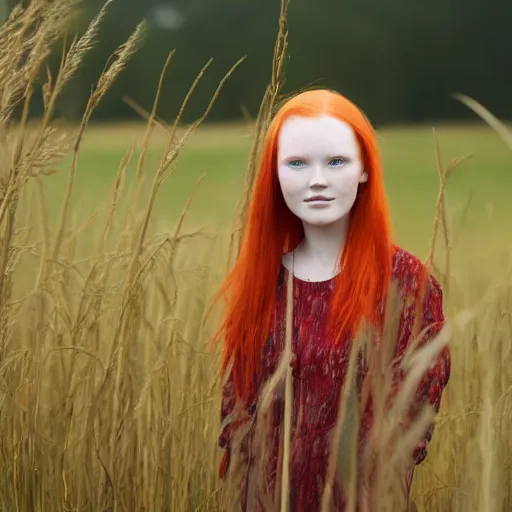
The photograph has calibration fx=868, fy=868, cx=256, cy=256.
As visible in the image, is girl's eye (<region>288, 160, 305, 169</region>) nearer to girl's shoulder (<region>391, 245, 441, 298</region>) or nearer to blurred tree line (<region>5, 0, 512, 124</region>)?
girl's shoulder (<region>391, 245, 441, 298</region>)

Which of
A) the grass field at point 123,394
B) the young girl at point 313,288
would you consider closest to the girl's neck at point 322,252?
the young girl at point 313,288

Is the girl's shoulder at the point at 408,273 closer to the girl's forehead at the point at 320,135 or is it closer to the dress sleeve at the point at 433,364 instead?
the dress sleeve at the point at 433,364

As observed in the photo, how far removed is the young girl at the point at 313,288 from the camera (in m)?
0.85

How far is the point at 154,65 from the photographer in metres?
9.09

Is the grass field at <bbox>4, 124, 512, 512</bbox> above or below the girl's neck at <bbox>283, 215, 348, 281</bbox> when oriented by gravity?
below

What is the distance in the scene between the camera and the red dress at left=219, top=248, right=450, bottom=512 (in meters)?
0.85

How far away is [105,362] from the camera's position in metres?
1.06

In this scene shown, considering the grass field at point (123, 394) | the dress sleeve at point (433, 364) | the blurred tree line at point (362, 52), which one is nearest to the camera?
the dress sleeve at point (433, 364)

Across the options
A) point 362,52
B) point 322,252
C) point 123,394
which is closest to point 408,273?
point 322,252

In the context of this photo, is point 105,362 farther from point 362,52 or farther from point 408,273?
point 362,52

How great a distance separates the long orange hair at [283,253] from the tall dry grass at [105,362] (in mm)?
42

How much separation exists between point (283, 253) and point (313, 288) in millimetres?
64

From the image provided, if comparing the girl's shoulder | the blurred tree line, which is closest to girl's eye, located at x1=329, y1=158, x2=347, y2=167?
the girl's shoulder

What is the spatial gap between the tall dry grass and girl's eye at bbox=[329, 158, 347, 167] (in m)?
0.09
